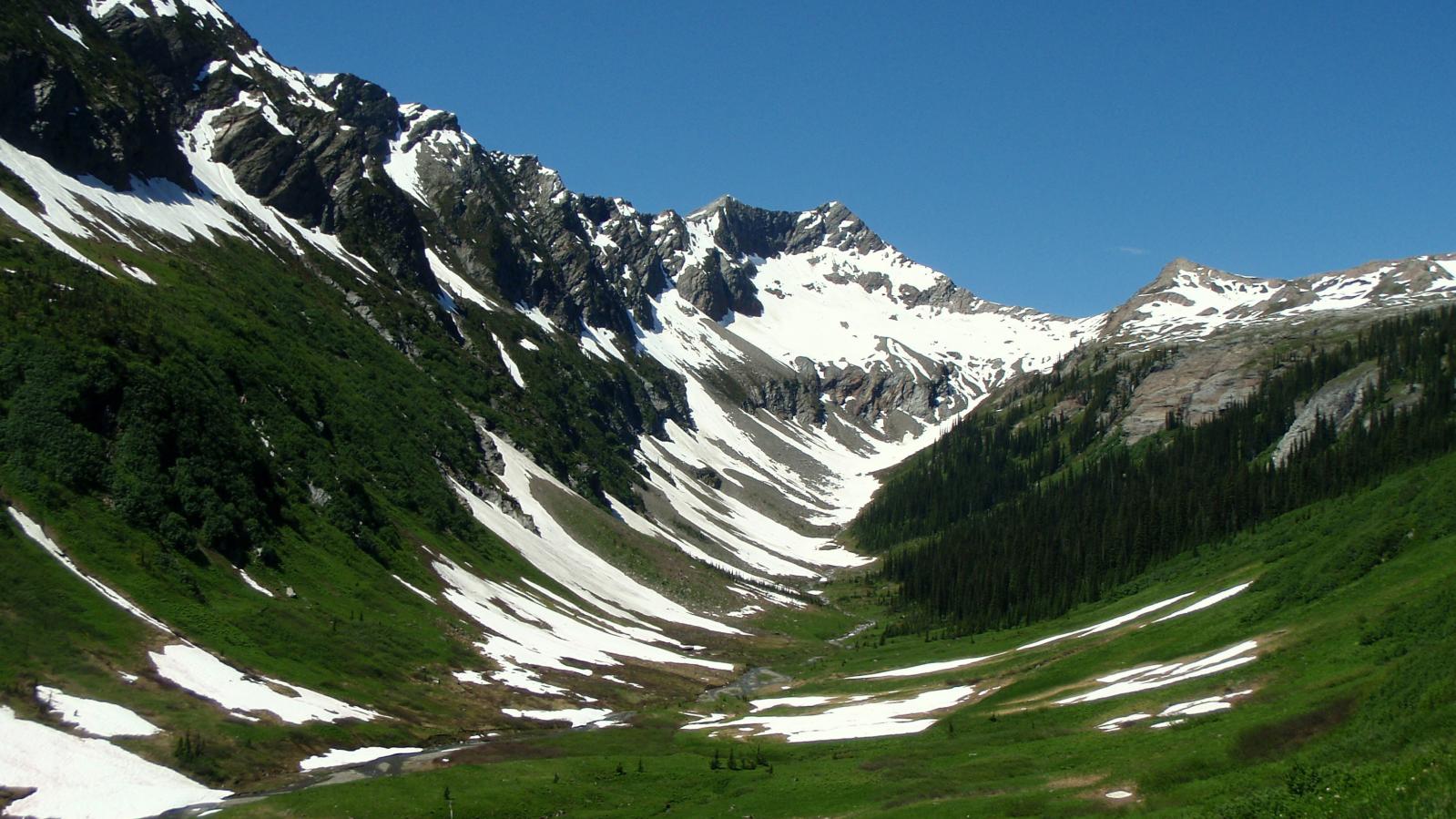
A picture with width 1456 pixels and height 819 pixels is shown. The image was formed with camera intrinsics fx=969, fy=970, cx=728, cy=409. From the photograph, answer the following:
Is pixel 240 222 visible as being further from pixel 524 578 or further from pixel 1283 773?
pixel 1283 773

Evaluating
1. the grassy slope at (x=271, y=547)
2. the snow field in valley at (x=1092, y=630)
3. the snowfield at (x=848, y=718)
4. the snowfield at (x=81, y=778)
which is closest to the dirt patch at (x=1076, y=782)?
the snowfield at (x=848, y=718)

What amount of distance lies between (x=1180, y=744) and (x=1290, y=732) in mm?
4414

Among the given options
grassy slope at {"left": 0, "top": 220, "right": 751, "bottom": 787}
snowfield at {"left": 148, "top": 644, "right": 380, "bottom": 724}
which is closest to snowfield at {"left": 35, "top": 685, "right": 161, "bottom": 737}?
grassy slope at {"left": 0, "top": 220, "right": 751, "bottom": 787}

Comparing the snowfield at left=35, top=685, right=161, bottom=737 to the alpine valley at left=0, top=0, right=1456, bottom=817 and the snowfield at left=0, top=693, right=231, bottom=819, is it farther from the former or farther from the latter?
the snowfield at left=0, top=693, right=231, bottom=819

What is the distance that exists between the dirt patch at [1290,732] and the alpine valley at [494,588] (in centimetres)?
15

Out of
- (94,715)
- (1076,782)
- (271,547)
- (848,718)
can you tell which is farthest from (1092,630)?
(94,715)

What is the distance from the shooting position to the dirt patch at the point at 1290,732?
34.4 metres

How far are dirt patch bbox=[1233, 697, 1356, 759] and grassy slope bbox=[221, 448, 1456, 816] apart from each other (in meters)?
0.10

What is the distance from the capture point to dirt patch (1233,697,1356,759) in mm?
34438

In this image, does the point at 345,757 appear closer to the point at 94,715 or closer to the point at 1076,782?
the point at 94,715

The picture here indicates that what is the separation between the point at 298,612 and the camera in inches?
2768

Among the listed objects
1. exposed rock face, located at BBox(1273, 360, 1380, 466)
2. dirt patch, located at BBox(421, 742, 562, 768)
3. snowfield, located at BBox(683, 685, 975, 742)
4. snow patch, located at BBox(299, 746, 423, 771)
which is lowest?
snowfield, located at BBox(683, 685, 975, 742)

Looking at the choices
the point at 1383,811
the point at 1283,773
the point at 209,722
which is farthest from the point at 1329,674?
the point at 209,722

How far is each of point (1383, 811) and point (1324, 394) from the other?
16436cm
